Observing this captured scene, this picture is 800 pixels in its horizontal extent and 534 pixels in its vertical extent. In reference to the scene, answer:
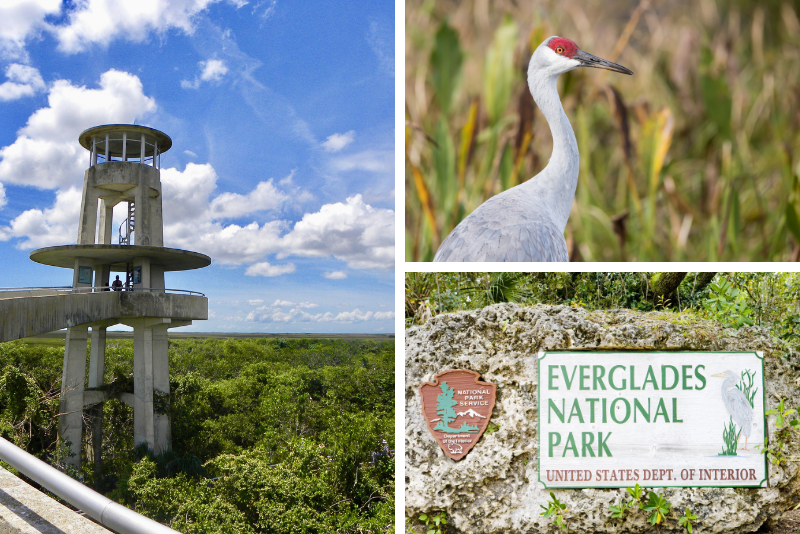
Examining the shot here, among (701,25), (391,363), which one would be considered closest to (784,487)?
(701,25)

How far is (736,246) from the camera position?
336 centimetres

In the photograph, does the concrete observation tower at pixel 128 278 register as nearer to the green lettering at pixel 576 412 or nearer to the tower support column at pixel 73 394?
the tower support column at pixel 73 394

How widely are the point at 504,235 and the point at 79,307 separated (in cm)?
1253

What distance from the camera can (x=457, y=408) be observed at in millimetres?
3150

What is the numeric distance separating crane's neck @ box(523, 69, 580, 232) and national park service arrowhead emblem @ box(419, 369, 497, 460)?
1.08 metres

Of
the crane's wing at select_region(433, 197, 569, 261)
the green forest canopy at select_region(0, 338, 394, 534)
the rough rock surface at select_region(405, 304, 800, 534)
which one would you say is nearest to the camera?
the crane's wing at select_region(433, 197, 569, 261)

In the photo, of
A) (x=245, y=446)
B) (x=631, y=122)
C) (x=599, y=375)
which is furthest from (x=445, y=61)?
(x=245, y=446)

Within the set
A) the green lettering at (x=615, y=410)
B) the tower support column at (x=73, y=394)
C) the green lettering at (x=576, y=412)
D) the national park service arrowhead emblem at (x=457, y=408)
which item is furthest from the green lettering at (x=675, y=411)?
the tower support column at (x=73, y=394)

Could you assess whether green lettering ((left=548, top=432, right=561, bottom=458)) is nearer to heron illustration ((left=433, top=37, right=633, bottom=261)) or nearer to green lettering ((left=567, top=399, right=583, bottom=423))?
green lettering ((left=567, top=399, right=583, bottom=423))

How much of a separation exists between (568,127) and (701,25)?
117 centimetres

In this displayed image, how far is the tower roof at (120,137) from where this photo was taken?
1731cm

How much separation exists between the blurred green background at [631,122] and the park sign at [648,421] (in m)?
0.70

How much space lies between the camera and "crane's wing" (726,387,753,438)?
3199 mm

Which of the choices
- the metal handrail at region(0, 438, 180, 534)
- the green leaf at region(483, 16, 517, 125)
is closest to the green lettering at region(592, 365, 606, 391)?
the green leaf at region(483, 16, 517, 125)
